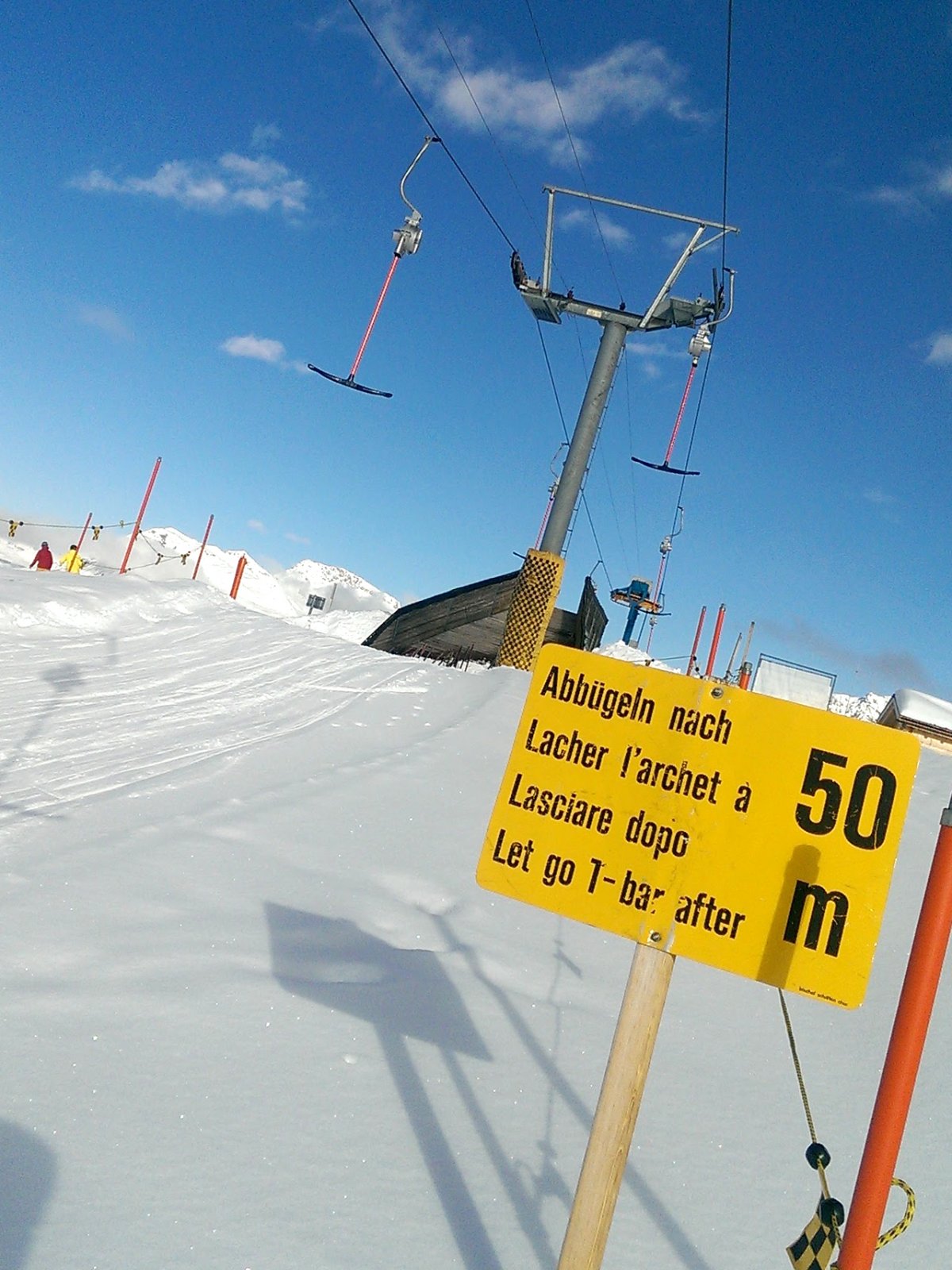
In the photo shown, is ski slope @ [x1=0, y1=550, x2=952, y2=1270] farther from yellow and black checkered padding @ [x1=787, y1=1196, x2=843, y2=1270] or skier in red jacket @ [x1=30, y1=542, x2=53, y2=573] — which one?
skier in red jacket @ [x1=30, y1=542, x2=53, y2=573]

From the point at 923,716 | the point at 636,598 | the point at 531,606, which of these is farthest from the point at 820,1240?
the point at 636,598

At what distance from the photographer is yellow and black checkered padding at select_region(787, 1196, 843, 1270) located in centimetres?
196

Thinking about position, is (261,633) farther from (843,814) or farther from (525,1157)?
(843,814)

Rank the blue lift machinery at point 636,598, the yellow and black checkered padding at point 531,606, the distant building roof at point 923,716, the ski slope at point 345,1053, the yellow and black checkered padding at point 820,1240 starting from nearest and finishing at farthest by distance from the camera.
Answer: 1. the yellow and black checkered padding at point 820,1240
2. the ski slope at point 345,1053
3. the yellow and black checkered padding at point 531,606
4. the distant building roof at point 923,716
5. the blue lift machinery at point 636,598

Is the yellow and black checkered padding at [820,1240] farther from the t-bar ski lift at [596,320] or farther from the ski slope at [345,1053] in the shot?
the t-bar ski lift at [596,320]

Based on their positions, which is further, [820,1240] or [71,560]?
[71,560]

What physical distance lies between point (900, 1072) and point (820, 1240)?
1.55 ft

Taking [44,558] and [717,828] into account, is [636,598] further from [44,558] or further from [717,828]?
[717,828]

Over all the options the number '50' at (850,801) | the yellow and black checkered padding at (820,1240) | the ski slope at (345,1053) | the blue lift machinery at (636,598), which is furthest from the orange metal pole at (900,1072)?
the blue lift machinery at (636,598)

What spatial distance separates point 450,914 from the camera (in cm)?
514

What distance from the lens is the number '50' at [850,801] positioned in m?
2.05

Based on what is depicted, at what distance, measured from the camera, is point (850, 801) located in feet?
6.85

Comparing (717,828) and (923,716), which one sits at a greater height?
(923,716)

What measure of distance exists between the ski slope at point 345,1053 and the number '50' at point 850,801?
1.51 meters
